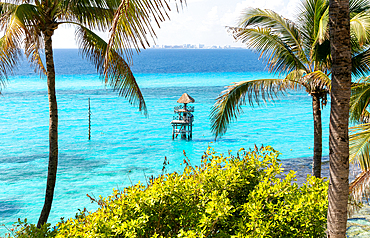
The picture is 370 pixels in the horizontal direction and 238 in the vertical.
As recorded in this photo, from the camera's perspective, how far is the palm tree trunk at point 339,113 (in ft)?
13.3

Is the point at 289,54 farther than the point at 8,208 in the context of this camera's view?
No

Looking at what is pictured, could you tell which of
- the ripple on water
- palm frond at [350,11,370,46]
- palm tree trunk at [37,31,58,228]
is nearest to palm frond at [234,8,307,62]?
palm frond at [350,11,370,46]

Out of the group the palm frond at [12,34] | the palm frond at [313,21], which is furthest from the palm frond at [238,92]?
the palm frond at [12,34]

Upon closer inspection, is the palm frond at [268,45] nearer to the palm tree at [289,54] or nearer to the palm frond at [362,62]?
the palm tree at [289,54]

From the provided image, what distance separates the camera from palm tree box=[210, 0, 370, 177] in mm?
9523

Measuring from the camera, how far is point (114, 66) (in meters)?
8.13

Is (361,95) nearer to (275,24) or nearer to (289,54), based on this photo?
(289,54)

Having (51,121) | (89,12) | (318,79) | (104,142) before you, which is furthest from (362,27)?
(104,142)

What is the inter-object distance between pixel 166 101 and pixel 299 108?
821 inches

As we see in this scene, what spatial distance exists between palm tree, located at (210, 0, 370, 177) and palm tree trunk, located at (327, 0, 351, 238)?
4950mm

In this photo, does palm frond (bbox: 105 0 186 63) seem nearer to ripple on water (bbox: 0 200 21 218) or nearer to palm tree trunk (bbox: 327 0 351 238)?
palm tree trunk (bbox: 327 0 351 238)

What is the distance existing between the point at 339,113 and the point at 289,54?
6.84 metres

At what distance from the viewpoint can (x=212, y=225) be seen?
179 inches

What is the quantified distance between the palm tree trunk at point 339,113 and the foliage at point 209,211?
0.55 metres
